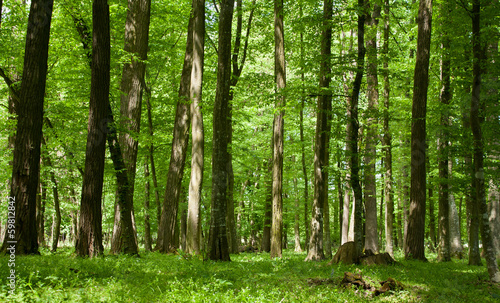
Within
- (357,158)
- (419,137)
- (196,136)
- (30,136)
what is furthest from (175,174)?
(419,137)

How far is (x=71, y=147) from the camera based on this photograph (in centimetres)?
1532

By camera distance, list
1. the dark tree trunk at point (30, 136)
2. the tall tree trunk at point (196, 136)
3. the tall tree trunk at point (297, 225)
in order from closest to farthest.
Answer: the dark tree trunk at point (30, 136) → the tall tree trunk at point (196, 136) → the tall tree trunk at point (297, 225)

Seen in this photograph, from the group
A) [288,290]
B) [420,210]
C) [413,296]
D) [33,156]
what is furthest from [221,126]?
[420,210]

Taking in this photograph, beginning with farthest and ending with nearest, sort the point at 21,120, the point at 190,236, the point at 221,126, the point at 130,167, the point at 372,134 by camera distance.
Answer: the point at 372,134
the point at 130,167
the point at 190,236
the point at 221,126
the point at 21,120

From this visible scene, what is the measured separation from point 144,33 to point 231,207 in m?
8.53

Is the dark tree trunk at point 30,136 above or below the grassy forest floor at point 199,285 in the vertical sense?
above

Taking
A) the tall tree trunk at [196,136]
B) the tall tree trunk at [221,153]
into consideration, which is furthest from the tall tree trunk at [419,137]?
the tall tree trunk at [196,136]

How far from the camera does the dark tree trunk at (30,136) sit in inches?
332

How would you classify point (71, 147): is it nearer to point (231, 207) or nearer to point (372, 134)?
point (231, 207)

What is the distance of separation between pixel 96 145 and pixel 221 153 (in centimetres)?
320

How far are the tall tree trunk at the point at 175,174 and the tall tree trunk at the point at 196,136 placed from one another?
194 centimetres

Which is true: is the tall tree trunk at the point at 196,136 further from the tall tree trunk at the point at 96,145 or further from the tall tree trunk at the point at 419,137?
the tall tree trunk at the point at 419,137

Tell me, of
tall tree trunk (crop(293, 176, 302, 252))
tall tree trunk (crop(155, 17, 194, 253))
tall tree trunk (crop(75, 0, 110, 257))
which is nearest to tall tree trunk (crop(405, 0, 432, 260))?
tall tree trunk (crop(155, 17, 194, 253))

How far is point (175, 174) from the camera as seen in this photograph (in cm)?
1495
